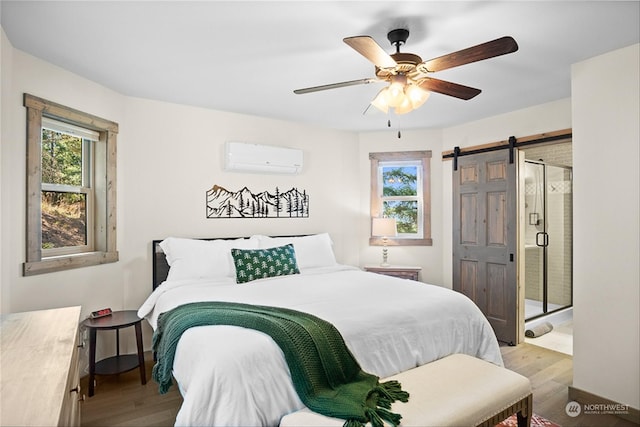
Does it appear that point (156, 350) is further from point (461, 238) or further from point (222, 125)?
point (461, 238)

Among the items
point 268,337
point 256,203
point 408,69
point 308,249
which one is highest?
point 408,69

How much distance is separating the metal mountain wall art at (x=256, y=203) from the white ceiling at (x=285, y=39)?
1.06m

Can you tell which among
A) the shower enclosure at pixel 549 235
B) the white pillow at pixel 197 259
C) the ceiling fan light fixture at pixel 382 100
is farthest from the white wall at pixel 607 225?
the white pillow at pixel 197 259

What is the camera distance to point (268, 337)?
5.82ft

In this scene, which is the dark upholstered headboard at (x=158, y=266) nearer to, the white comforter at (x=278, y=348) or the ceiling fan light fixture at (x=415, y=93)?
the white comforter at (x=278, y=348)

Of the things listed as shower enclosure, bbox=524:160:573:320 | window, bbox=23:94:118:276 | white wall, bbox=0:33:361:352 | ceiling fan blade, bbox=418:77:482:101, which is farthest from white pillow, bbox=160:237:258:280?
shower enclosure, bbox=524:160:573:320

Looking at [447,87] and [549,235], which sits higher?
[447,87]

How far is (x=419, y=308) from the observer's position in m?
2.31

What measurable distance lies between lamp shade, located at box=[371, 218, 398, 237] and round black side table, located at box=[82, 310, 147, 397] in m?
2.78

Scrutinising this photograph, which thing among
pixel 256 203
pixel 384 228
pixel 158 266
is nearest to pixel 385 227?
pixel 384 228

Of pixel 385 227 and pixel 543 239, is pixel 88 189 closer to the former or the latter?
pixel 385 227

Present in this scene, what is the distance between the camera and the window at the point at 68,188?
8.32ft

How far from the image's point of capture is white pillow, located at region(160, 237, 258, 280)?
313 centimetres

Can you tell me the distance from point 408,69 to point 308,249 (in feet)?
7.12
